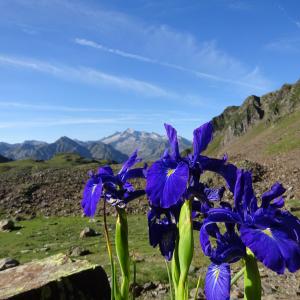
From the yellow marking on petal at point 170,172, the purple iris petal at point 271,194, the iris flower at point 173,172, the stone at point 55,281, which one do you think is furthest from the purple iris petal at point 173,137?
the stone at point 55,281

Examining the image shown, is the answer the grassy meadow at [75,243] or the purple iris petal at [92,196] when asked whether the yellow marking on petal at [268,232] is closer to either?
the purple iris petal at [92,196]

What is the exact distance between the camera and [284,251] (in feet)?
8.28

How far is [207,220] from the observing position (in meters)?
3.10

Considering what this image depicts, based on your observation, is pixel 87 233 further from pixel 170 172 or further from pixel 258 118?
pixel 258 118

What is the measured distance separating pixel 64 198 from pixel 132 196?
1184 inches

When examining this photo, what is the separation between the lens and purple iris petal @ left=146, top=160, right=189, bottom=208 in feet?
9.20

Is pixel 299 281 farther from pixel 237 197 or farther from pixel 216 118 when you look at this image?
pixel 216 118

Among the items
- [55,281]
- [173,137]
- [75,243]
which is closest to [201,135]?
[173,137]

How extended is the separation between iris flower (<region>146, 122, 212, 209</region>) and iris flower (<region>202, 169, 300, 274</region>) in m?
0.33

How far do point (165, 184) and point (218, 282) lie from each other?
78 centimetres

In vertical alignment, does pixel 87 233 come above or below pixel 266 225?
below

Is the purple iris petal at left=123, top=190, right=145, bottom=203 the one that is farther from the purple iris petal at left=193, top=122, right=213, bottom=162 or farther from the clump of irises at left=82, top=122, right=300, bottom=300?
the purple iris petal at left=193, top=122, right=213, bottom=162

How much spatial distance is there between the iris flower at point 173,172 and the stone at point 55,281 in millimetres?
3615

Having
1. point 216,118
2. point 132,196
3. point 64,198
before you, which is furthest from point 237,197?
point 216,118
